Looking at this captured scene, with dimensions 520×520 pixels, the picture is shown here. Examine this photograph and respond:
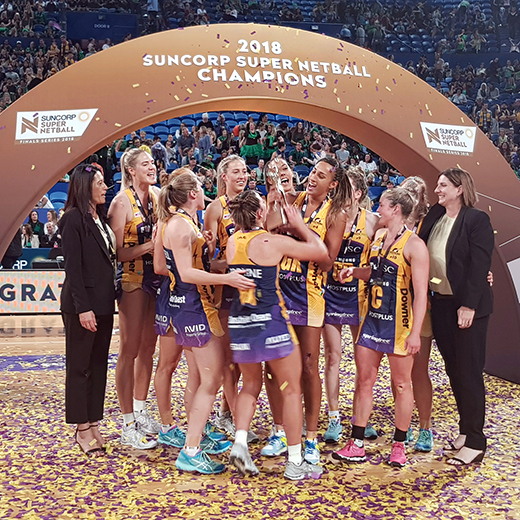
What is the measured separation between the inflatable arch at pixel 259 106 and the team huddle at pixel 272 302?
83 cm

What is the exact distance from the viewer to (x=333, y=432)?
13.8 feet

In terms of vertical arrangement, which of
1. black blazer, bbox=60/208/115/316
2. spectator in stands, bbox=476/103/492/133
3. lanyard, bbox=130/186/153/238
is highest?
spectator in stands, bbox=476/103/492/133

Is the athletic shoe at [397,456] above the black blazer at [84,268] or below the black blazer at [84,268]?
below

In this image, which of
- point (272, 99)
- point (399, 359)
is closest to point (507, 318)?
point (399, 359)

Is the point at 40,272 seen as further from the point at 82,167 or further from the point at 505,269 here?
the point at 505,269

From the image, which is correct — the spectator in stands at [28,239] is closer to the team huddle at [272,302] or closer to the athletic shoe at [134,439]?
the team huddle at [272,302]

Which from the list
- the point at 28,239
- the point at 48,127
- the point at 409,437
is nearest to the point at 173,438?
the point at 409,437

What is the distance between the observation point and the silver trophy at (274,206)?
3.52 metres

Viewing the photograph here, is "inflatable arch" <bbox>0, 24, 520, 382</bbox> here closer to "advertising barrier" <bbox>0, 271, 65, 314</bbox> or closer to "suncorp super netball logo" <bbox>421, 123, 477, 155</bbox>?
"suncorp super netball logo" <bbox>421, 123, 477, 155</bbox>

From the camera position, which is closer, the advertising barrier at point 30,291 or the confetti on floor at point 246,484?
the confetti on floor at point 246,484

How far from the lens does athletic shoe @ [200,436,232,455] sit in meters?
3.97

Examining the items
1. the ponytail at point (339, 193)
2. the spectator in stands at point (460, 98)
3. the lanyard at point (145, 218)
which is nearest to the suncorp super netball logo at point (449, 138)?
the ponytail at point (339, 193)

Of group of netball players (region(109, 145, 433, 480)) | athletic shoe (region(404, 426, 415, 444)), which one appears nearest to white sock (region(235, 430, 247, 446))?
group of netball players (region(109, 145, 433, 480))

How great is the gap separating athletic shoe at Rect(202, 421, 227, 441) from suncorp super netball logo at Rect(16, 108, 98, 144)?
7.58 ft
